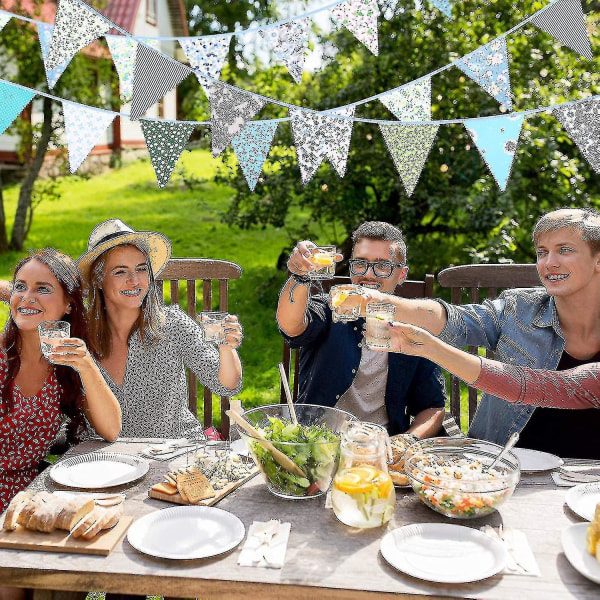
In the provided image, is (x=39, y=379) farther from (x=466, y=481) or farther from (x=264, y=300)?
(x=264, y=300)

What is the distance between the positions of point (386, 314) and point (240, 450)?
0.68 meters

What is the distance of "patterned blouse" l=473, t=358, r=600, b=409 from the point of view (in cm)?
225

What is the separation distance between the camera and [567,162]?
251 inches

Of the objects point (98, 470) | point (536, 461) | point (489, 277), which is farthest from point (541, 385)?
point (98, 470)

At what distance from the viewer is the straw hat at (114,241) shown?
9.38 feet

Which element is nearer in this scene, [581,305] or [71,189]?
[581,305]

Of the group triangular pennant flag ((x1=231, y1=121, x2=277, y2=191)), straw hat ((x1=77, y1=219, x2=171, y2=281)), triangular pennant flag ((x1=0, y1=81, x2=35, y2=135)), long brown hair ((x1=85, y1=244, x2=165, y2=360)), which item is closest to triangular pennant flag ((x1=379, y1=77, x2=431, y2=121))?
triangular pennant flag ((x1=231, y1=121, x2=277, y2=191))

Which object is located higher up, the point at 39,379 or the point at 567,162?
the point at 567,162

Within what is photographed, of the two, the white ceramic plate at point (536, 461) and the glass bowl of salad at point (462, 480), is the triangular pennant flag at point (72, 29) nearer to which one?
the glass bowl of salad at point (462, 480)

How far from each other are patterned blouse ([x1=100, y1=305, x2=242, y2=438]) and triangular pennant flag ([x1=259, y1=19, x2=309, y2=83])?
120cm

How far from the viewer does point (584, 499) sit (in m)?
2.05

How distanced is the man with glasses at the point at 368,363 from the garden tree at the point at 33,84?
6.78m

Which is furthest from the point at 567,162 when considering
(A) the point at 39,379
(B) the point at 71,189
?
(B) the point at 71,189

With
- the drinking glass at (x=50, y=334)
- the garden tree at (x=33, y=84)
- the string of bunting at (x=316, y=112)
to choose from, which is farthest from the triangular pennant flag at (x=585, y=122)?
the garden tree at (x=33, y=84)
